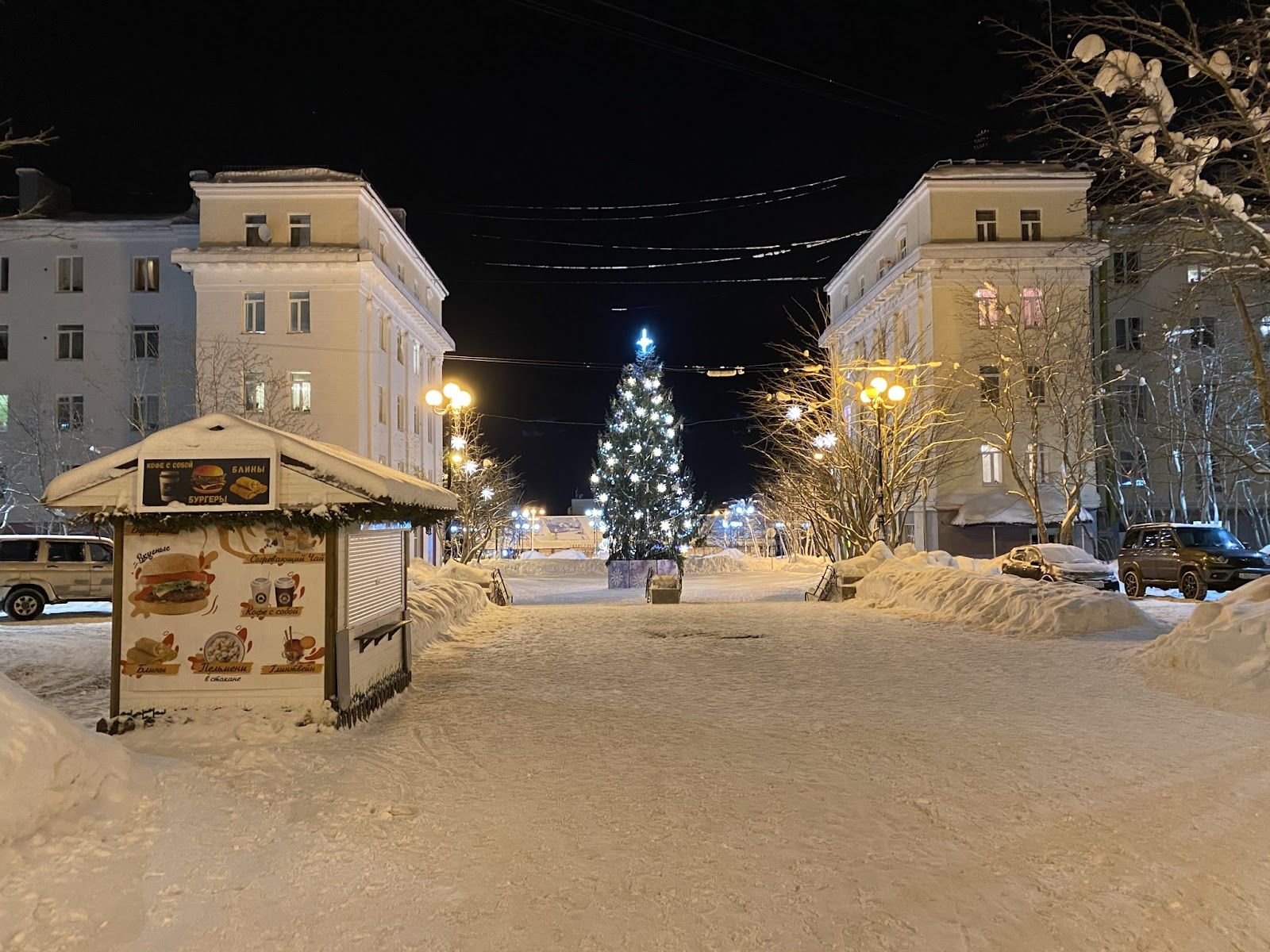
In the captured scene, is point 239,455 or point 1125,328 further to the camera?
point 1125,328

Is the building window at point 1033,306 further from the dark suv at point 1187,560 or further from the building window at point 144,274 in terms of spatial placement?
the building window at point 144,274

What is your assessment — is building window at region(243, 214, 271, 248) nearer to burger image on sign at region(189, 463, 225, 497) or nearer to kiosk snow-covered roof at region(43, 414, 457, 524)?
kiosk snow-covered roof at region(43, 414, 457, 524)

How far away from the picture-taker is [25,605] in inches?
771

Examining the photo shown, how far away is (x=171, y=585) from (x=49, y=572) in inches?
555

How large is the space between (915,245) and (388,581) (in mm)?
37236

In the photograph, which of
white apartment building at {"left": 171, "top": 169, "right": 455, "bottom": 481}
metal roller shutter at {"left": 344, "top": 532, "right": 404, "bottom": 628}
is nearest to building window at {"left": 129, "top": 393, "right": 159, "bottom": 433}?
white apartment building at {"left": 171, "top": 169, "right": 455, "bottom": 481}

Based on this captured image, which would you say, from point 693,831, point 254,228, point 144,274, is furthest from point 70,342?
point 693,831

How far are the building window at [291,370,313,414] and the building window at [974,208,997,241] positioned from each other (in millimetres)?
29363

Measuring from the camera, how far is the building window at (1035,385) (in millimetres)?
32438

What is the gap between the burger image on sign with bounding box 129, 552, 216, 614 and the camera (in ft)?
27.4

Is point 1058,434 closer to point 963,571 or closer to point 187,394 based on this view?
point 963,571

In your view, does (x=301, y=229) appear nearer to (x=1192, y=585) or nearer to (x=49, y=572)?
(x=49, y=572)

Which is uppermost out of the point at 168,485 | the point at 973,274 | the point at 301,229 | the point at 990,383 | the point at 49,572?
the point at 301,229

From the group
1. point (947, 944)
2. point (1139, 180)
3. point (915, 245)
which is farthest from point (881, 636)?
point (915, 245)
